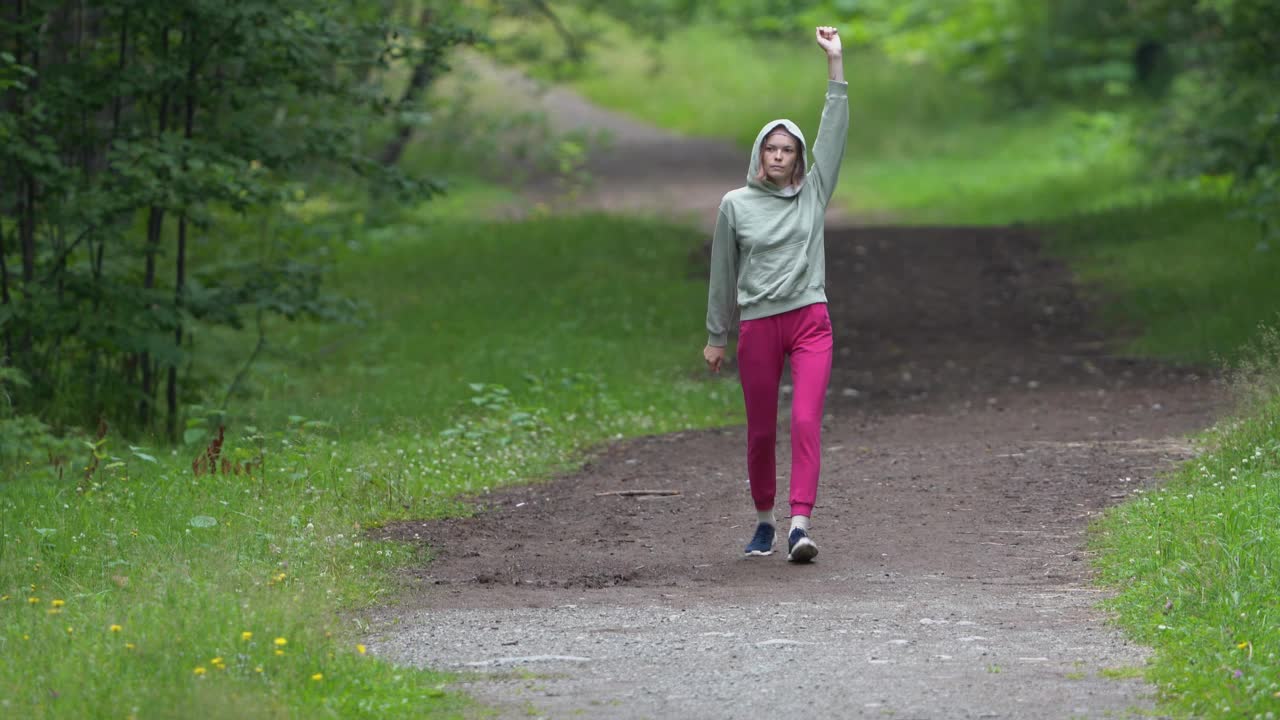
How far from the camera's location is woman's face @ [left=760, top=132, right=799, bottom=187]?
7613 mm

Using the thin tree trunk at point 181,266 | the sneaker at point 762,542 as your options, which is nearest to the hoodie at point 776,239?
the sneaker at point 762,542

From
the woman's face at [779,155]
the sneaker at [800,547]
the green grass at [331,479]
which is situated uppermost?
the woman's face at [779,155]

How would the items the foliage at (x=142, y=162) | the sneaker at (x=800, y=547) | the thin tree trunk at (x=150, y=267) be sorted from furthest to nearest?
the thin tree trunk at (x=150, y=267), the foliage at (x=142, y=162), the sneaker at (x=800, y=547)

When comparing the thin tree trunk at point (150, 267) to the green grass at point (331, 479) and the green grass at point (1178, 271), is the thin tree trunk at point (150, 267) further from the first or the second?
the green grass at point (1178, 271)

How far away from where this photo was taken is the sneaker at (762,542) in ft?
25.9

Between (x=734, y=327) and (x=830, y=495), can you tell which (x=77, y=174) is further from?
(x=734, y=327)

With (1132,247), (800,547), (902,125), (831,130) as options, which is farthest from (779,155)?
(902,125)

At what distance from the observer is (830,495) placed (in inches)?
381

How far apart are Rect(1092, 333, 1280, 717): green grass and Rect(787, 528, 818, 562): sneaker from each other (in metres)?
1.27

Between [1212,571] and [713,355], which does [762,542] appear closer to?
[713,355]

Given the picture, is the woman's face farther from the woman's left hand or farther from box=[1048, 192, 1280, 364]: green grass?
box=[1048, 192, 1280, 364]: green grass

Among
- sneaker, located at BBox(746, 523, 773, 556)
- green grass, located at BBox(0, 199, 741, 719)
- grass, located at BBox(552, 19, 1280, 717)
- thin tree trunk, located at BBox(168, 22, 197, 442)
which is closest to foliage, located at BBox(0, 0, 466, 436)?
thin tree trunk, located at BBox(168, 22, 197, 442)

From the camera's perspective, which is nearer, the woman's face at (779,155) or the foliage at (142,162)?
the woman's face at (779,155)

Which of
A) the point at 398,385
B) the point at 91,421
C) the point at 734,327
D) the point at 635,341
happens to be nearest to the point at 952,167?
the point at 734,327
